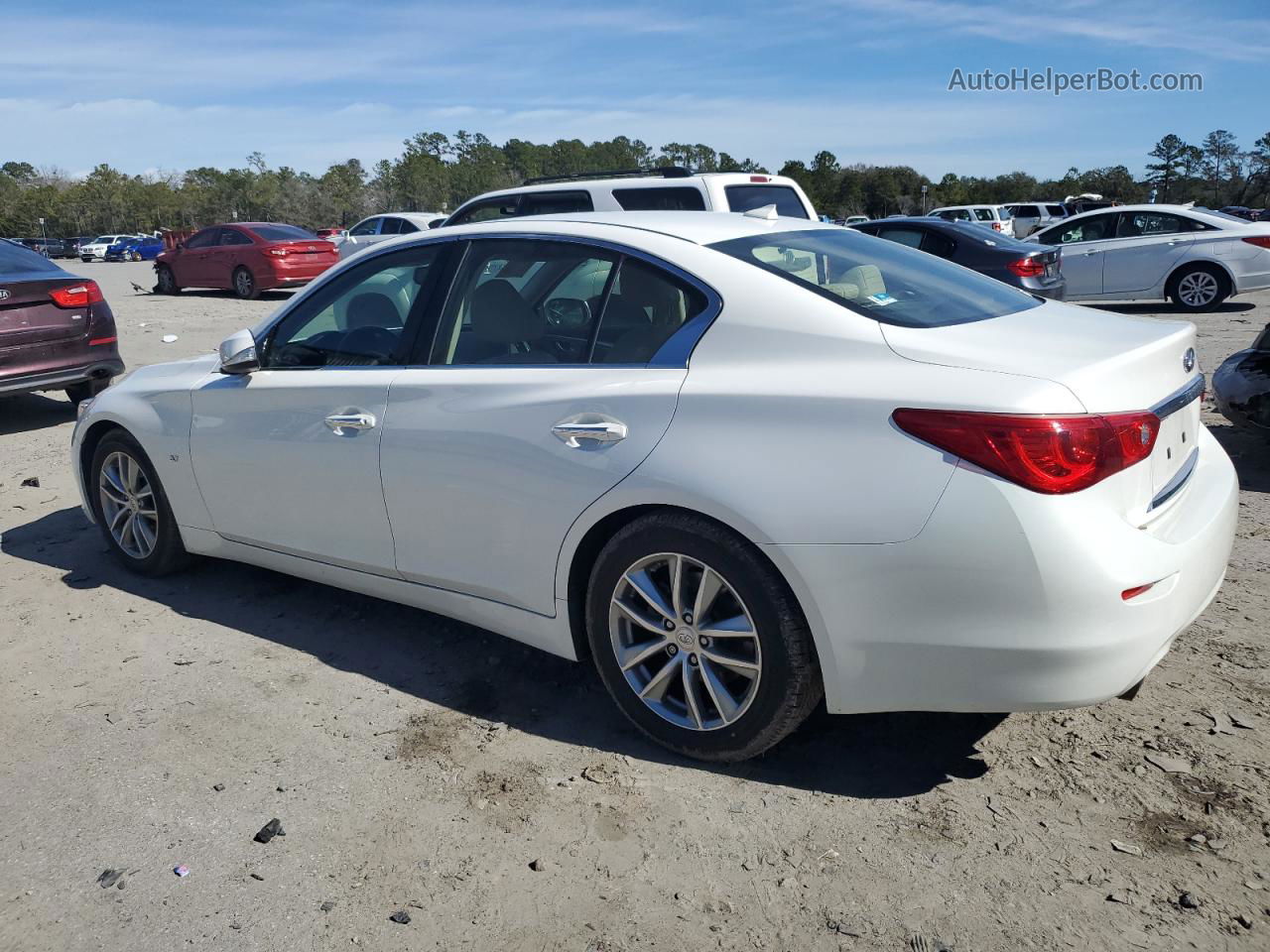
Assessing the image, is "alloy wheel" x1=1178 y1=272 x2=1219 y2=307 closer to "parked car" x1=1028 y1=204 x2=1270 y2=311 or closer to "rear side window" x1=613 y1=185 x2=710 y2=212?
"parked car" x1=1028 y1=204 x2=1270 y2=311

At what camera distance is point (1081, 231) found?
1566 cm

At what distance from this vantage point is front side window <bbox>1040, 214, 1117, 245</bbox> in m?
15.4

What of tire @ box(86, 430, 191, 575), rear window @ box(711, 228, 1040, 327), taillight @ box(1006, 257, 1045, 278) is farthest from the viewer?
taillight @ box(1006, 257, 1045, 278)

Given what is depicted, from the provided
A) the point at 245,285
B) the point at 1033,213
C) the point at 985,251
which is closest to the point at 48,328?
the point at 985,251

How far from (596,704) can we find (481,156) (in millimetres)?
101870

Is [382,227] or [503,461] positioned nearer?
[503,461]

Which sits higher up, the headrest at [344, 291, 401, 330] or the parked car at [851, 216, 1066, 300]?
the headrest at [344, 291, 401, 330]

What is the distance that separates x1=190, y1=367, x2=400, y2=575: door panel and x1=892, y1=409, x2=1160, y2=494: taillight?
2074 millimetres

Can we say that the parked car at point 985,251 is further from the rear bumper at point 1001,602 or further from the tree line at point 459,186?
the tree line at point 459,186

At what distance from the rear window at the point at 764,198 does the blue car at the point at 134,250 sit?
50.5 meters

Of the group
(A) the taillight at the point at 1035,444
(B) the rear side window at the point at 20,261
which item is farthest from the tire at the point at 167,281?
(A) the taillight at the point at 1035,444

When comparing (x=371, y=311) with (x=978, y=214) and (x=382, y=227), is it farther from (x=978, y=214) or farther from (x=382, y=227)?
(x=978, y=214)

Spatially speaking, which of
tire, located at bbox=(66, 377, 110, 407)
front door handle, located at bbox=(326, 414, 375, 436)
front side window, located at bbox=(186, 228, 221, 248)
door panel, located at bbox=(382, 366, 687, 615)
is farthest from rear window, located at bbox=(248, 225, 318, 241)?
door panel, located at bbox=(382, 366, 687, 615)

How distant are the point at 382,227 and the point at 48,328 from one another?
15742mm
